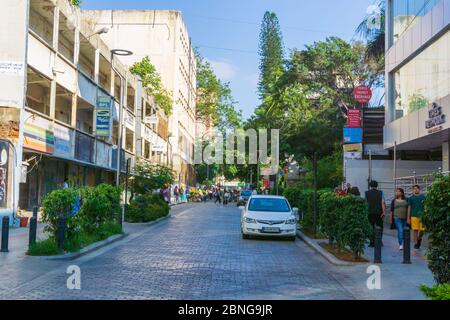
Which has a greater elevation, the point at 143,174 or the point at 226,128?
the point at 226,128

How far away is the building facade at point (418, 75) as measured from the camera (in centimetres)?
2269

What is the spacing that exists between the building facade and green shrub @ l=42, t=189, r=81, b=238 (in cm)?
1443

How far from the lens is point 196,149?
91.1 meters

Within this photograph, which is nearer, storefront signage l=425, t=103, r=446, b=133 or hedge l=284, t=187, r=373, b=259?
hedge l=284, t=187, r=373, b=259

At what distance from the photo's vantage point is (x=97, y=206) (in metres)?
16.2

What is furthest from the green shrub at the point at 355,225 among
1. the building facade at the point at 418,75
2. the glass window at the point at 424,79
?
the glass window at the point at 424,79

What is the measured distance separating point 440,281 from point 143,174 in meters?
23.2

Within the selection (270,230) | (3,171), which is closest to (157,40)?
(3,171)

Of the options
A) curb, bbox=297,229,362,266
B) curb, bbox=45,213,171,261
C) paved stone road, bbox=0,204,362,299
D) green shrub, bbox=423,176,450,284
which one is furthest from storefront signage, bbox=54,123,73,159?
green shrub, bbox=423,176,450,284

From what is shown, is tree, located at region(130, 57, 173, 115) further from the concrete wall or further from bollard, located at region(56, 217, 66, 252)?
bollard, located at region(56, 217, 66, 252)

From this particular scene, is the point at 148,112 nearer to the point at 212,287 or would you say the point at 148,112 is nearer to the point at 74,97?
the point at 74,97

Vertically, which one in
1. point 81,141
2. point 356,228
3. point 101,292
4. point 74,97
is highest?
point 74,97

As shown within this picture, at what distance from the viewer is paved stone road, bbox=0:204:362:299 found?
8.75 metres

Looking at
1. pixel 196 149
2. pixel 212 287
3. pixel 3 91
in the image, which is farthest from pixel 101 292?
pixel 196 149
